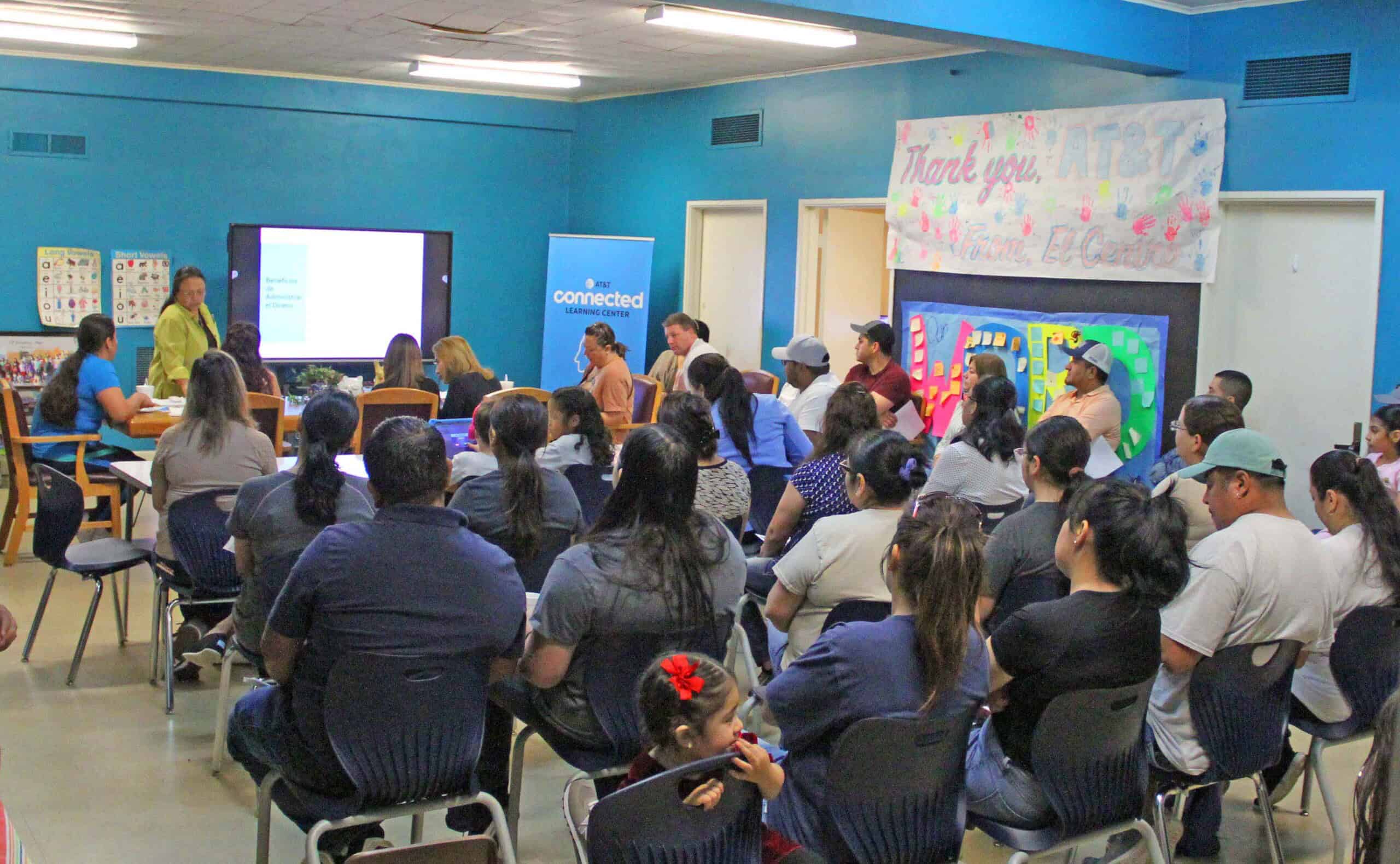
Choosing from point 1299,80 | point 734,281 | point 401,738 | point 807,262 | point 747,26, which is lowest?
point 401,738

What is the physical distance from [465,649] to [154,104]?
26.7ft

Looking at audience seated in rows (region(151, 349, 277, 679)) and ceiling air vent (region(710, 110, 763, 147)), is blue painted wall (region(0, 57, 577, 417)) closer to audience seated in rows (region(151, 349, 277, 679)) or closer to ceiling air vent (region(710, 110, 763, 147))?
ceiling air vent (region(710, 110, 763, 147))

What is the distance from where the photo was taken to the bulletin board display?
6590mm

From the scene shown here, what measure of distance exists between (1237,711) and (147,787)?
3.08m

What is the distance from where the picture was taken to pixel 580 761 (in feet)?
9.81

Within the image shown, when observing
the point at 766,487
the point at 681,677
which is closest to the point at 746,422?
the point at 766,487

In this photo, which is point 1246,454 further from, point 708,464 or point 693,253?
point 693,253

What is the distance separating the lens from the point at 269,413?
641 centimetres

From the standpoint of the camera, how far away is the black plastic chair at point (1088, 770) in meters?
2.65

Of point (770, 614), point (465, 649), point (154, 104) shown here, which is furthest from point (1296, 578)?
point (154, 104)

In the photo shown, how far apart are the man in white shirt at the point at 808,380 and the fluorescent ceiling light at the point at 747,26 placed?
167 centimetres

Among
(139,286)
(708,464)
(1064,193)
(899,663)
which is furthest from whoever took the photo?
(139,286)

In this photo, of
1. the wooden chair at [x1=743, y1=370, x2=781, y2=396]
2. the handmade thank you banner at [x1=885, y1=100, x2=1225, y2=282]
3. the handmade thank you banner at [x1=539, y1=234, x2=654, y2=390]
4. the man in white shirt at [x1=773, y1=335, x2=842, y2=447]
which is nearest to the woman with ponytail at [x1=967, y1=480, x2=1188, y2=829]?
the man in white shirt at [x1=773, y1=335, x2=842, y2=447]

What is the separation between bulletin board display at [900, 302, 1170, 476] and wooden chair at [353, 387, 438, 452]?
291 centimetres
